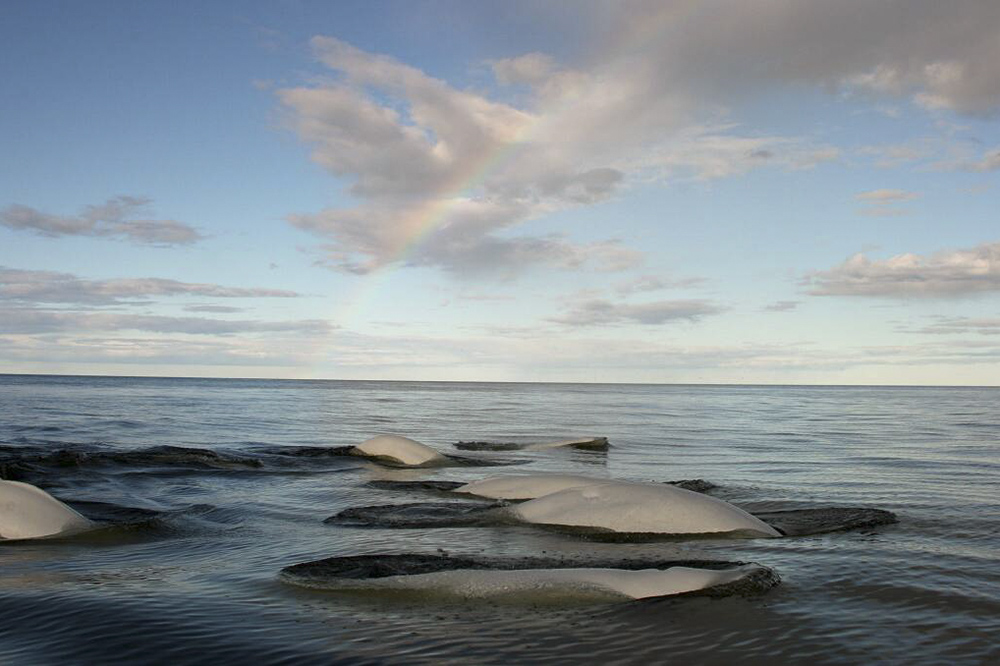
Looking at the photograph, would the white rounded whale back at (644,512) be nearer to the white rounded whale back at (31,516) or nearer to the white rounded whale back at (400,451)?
the white rounded whale back at (31,516)

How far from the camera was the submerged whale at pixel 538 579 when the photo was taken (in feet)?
22.5

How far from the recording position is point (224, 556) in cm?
894

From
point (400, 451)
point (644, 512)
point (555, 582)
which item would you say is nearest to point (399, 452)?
point (400, 451)

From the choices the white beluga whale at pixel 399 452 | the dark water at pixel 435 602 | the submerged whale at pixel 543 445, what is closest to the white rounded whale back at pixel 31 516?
the dark water at pixel 435 602

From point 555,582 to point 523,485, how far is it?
19.4 ft

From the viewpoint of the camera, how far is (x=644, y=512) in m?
10.1

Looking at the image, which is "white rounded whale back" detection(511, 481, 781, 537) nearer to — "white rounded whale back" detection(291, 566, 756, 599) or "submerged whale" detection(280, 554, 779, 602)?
"submerged whale" detection(280, 554, 779, 602)

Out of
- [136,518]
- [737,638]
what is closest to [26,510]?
[136,518]

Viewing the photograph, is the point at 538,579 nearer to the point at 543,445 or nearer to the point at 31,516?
the point at 31,516

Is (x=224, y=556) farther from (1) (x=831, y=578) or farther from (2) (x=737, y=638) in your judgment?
(1) (x=831, y=578)

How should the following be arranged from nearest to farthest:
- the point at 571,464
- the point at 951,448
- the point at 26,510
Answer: the point at 26,510, the point at 571,464, the point at 951,448

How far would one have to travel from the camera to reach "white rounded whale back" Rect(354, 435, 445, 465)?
1962 centimetres

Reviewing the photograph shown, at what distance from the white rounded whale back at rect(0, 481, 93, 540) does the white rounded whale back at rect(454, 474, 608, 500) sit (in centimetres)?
595

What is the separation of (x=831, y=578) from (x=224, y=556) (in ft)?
21.1
